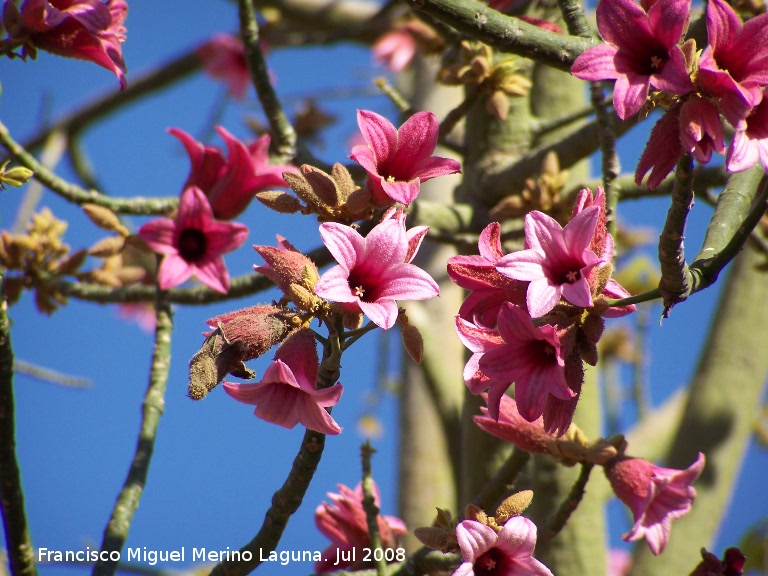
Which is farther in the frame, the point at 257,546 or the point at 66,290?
the point at 66,290

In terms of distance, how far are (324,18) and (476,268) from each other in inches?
110

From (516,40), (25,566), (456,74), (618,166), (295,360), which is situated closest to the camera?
(295,360)

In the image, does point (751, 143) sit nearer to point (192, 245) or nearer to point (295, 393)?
point (295, 393)

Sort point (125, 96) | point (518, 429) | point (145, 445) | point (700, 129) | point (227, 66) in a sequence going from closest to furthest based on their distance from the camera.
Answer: point (700, 129) → point (518, 429) → point (145, 445) → point (227, 66) → point (125, 96)

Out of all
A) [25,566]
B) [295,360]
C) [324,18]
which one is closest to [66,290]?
[25,566]

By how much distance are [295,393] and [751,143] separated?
59 centimetres

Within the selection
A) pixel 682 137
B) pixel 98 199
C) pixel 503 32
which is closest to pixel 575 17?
pixel 503 32

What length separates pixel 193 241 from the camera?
59.4 inches

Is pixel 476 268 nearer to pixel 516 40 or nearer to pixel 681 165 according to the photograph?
pixel 681 165

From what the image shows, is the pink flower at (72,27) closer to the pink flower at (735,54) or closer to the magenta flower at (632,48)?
the magenta flower at (632,48)

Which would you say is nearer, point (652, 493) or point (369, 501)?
point (652, 493)

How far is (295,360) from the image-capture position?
1.01 meters

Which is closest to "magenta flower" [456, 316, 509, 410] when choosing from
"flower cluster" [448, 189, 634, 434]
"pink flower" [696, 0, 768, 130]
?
"flower cluster" [448, 189, 634, 434]

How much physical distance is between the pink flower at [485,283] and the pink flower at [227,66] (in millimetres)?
2501
